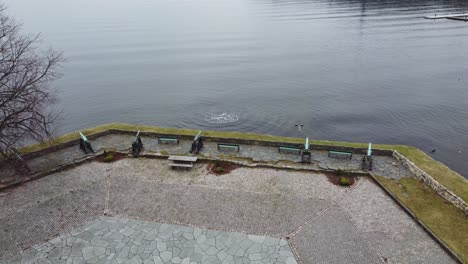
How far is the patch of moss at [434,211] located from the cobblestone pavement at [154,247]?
8115mm

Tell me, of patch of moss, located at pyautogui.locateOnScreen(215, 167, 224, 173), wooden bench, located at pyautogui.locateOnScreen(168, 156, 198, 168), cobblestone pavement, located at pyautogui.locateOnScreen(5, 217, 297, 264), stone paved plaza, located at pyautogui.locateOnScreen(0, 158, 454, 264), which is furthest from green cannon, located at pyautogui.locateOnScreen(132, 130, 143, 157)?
cobblestone pavement, located at pyautogui.locateOnScreen(5, 217, 297, 264)

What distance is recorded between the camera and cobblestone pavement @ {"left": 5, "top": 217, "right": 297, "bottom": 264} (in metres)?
15.4

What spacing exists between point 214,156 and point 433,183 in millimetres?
14667

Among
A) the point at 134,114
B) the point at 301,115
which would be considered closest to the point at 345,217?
the point at 301,115

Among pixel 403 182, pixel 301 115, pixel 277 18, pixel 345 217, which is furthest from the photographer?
pixel 277 18

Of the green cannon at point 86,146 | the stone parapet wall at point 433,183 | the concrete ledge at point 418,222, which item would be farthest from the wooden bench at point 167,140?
the stone parapet wall at point 433,183

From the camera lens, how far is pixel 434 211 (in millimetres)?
18531

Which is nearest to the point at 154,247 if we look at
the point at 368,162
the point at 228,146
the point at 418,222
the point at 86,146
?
the point at 228,146

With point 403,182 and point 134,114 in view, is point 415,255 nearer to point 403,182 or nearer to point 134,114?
point 403,182

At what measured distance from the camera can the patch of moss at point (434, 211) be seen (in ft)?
54.1

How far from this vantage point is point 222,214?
18.5 meters

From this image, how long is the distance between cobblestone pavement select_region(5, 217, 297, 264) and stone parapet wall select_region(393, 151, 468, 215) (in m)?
10.7

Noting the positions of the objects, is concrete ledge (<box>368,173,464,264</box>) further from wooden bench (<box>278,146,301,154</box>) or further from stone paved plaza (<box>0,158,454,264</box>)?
wooden bench (<box>278,146,301,154</box>)

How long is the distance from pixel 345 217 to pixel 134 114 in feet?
107
